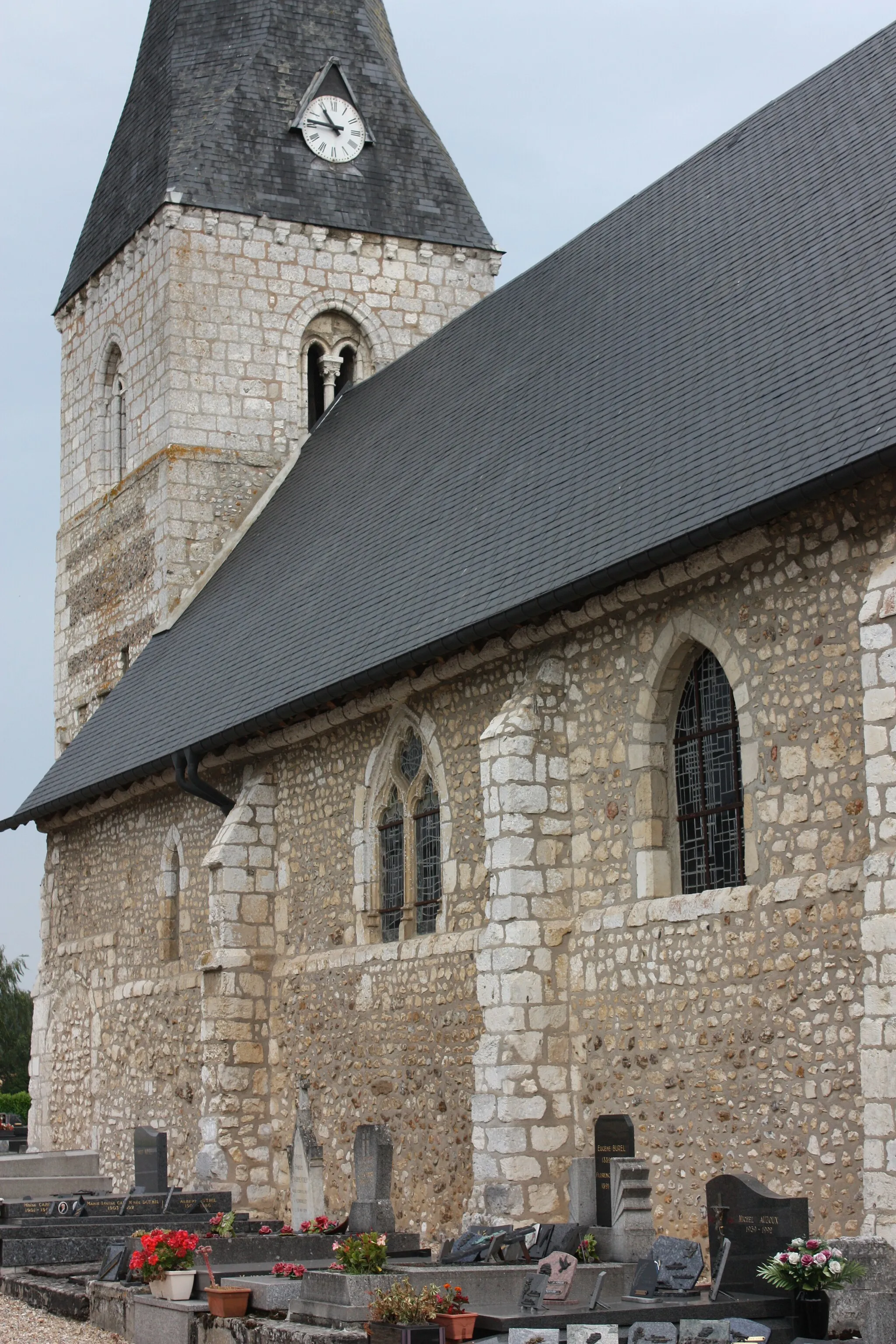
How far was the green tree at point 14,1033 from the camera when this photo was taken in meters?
45.3

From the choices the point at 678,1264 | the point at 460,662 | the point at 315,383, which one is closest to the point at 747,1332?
the point at 678,1264

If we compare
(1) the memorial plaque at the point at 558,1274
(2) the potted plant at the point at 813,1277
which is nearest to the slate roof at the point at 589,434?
(2) the potted plant at the point at 813,1277

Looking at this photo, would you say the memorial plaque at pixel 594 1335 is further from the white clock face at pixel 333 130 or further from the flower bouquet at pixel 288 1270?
the white clock face at pixel 333 130

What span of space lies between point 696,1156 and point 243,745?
6973 millimetres

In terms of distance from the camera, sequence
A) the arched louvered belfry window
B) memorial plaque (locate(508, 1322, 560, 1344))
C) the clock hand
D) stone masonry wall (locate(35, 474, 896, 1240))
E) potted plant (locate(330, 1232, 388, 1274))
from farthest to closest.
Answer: the clock hand < the arched louvered belfry window < stone masonry wall (locate(35, 474, 896, 1240)) < potted plant (locate(330, 1232, 388, 1274)) < memorial plaque (locate(508, 1322, 560, 1344))

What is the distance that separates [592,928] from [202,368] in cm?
1165

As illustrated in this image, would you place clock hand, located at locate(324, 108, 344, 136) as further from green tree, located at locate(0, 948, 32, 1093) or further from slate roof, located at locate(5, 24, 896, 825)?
green tree, located at locate(0, 948, 32, 1093)

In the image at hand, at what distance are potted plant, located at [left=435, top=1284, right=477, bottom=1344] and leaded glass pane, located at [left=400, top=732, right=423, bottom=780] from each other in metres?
6.10

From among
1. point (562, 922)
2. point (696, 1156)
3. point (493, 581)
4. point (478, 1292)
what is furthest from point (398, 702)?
Result: point (478, 1292)

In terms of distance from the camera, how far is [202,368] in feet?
72.2

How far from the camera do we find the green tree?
45344mm

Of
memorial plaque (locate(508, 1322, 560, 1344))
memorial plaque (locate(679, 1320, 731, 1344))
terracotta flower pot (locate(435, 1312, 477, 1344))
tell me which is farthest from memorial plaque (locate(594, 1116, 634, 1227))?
memorial plaque (locate(679, 1320, 731, 1344))

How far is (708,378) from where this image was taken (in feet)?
42.6

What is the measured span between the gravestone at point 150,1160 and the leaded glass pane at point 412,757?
11.9 feet
